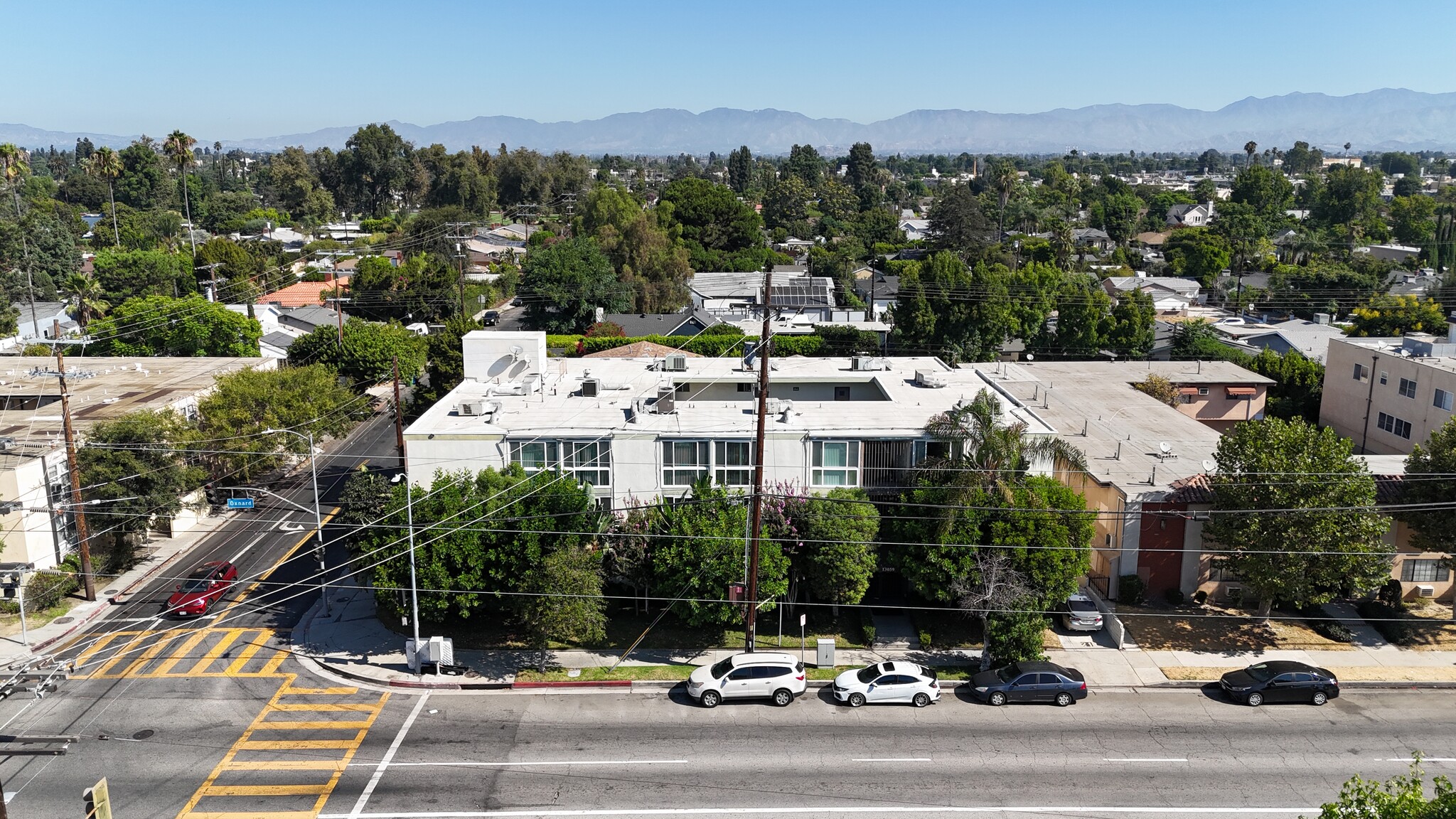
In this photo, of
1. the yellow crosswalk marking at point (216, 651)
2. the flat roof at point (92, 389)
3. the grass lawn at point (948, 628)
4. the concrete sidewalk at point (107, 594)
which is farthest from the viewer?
the flat roof at point (92, 389)

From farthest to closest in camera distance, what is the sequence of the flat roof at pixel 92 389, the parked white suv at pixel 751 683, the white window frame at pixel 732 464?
the flat roof at pixel 92 389 < the white window frame at pixel 732 464 < the parked white suv at pixel 751 683

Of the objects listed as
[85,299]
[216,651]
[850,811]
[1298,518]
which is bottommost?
[216,651]

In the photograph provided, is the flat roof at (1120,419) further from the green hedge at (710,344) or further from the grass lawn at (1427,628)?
the green hedge at (710,344)

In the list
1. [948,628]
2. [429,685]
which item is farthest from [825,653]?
[429,685]

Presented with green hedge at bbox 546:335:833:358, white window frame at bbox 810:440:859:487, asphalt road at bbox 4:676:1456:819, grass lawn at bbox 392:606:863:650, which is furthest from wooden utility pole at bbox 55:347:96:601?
green hedge at bbox 546:335:833:358

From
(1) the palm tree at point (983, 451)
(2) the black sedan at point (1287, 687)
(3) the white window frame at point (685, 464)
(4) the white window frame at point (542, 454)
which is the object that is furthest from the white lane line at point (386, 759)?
(2) the black sedan at point (1287, 687)

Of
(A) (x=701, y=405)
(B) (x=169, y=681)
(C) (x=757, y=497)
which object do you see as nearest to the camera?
(C) (x=757, y=497)

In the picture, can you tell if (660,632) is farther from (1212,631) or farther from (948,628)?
(1212,631)
